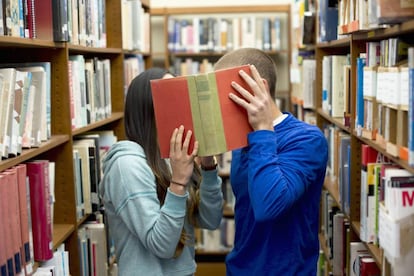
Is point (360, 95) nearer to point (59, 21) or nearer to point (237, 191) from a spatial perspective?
point (237, 191)

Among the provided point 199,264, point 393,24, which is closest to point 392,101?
point 393,24

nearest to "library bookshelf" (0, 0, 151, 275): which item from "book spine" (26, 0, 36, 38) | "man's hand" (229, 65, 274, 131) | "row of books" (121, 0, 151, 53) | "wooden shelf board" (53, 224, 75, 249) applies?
"wooden shelf board" (53, 224, 75, 249)

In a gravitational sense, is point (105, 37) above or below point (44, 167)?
above

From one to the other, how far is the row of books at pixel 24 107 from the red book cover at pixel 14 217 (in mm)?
72

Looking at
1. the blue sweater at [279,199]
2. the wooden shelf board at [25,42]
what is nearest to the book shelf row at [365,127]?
the blue sweater at [279,199]

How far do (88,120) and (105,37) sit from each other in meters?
0.67

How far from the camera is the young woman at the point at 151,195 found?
5.97 ft

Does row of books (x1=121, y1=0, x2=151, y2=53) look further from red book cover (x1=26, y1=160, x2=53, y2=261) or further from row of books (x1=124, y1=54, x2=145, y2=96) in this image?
red book cover (x1=26, y1=160, x2=53, y2=261)

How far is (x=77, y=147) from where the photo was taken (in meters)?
2.71

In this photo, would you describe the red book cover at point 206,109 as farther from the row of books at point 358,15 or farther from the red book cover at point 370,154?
the red book cover at point 370,154

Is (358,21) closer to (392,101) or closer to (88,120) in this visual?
(392,101)

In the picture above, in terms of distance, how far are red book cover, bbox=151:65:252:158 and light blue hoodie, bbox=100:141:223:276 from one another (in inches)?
8.5

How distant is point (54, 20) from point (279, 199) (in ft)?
3.91

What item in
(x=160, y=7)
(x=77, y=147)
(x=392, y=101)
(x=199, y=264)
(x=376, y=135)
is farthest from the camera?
(x=160, y=7)
